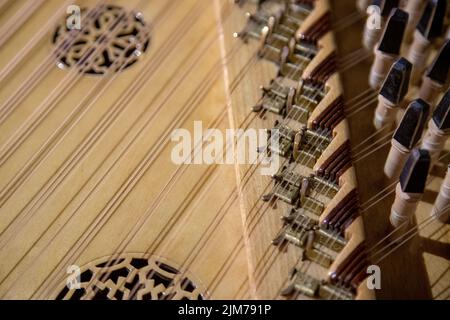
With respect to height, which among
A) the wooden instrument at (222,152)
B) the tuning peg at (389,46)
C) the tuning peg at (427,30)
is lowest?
A: the wooden instrument at (222,152)

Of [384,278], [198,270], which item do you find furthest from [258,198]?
[384,278]

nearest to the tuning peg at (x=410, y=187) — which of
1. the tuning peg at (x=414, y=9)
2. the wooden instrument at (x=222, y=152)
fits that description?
the wooden instrument at (x=222, y=152)

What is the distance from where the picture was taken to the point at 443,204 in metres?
1.69

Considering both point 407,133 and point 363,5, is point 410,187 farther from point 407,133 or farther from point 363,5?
point 363,5

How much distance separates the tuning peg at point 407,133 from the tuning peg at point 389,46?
0.83 ft

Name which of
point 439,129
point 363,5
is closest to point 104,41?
point 363,5

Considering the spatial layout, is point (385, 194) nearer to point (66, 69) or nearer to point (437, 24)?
point (437, 24)

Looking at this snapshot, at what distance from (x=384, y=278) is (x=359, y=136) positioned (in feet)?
1.38

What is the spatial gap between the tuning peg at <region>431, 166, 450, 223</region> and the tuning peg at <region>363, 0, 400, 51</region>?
1.63 ft

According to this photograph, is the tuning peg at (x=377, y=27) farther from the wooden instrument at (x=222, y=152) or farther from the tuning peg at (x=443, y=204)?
the tuning peg at (x=443, y=204)

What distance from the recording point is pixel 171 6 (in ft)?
7.15

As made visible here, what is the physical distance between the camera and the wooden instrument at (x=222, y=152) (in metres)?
1.62

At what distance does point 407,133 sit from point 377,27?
479 mm

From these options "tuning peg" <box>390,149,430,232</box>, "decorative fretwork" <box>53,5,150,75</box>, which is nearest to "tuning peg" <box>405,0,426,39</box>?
"tuning peg" <box>390,149,430,232</box>
